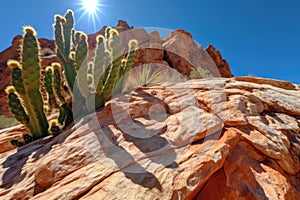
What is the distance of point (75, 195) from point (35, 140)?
205cm

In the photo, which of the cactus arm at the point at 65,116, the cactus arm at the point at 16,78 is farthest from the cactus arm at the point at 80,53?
the cactus arm at the point at 16,78

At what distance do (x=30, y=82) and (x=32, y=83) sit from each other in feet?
0.11

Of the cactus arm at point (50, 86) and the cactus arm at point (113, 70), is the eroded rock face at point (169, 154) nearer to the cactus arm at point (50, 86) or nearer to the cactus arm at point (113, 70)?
the cactus arm at point (113, 70)

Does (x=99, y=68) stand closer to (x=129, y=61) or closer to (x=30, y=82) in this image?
(x=129, y=61)

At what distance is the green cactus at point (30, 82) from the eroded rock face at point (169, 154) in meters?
0.43

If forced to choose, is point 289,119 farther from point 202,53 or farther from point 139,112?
point 202,53

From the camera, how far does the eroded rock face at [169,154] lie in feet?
7.68

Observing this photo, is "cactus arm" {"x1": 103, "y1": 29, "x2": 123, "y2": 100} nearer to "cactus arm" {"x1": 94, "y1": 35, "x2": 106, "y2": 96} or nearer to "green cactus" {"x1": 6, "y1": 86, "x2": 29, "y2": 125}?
"cactus arm" {"x1": 94, "y1": 35, "x2": 106, "y2": 96}

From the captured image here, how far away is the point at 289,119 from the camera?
149 inches

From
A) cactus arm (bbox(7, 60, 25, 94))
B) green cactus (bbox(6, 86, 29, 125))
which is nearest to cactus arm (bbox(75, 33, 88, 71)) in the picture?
cactus arm (bbox(7, 60, 25, 94))

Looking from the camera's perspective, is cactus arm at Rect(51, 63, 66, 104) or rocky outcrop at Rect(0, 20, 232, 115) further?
rocky outcrop at Rect(0, 20, 232, 115)

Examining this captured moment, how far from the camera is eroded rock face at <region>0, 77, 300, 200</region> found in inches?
92.2

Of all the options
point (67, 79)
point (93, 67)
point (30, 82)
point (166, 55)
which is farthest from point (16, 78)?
point (166, 55)

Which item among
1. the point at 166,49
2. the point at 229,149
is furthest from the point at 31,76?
the point at 166,49
